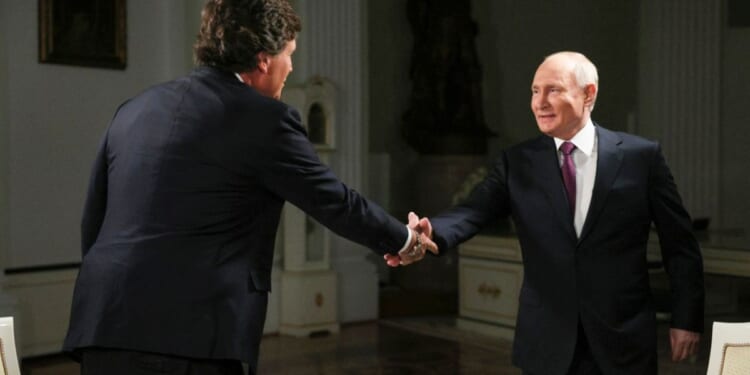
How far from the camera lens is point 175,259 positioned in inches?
90.0

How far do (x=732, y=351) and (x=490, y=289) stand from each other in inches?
195

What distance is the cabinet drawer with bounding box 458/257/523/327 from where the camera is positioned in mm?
7219

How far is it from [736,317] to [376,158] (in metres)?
3.90

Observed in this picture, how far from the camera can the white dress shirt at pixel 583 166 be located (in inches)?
113

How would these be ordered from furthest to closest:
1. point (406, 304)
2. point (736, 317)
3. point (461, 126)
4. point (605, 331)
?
point (461, 126) < point (406, 304) < point (736, 317) < point (605, 331)

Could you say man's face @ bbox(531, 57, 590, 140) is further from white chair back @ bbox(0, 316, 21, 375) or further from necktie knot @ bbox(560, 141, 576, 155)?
white chair back @ bbox(0, 316, 21, 375)

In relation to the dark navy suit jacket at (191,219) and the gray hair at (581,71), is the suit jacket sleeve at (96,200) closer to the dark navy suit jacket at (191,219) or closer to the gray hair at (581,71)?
the dark navy suit jacket at (191,219)

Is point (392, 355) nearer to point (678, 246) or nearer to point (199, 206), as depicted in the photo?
point (678, 246)

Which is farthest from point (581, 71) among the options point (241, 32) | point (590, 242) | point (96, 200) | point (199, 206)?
point (96, 200)

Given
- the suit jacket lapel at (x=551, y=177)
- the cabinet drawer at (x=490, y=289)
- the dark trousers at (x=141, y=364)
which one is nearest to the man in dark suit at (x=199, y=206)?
the dark trousers at (x=141, y=364)

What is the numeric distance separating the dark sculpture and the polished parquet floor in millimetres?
2796

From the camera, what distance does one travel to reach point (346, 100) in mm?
7969

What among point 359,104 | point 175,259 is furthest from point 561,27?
point 175,259

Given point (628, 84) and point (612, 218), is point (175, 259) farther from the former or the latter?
point (628, 84)
